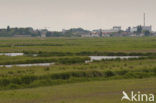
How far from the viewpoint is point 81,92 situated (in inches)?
920

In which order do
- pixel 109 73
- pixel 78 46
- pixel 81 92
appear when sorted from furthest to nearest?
pixel 78 46 < pixel 109 73 < pixel 81 92

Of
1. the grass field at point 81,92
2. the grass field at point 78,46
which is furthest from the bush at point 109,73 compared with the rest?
the grass field at point 78,46

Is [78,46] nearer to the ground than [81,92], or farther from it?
nearer to the ground

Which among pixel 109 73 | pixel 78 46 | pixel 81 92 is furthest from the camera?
pixel 78 46

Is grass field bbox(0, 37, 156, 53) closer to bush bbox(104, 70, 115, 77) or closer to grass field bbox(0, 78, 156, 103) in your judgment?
bush bbox(104, 70, 115, 77)

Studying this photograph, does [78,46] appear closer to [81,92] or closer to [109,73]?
[109,73]

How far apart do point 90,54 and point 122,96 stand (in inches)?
1470

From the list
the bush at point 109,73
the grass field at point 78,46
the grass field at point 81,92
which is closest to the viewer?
the grass field at point 81,92

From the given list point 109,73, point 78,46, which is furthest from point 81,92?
point 78,46

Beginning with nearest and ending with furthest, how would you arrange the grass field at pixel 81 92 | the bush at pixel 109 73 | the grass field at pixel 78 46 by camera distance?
the grass field at pixel 81 92
the bush at pixel 109 73
the grass field at pixel 78 46

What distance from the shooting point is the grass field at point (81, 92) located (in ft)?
68.5

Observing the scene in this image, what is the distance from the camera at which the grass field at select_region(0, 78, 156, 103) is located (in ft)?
68.5

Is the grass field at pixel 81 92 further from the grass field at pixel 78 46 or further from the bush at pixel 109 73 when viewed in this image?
the grass field at pixel 78 46

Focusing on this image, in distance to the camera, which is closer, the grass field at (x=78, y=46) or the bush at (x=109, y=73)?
the bush at (x=109, y=73)
